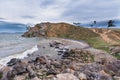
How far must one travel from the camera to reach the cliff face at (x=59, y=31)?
140125 millimetres

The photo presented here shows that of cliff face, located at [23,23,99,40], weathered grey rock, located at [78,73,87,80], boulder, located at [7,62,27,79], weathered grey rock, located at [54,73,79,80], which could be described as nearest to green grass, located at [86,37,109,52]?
cliff face, located at [23,23,99,40]

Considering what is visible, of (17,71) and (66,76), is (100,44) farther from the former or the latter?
(66,76)

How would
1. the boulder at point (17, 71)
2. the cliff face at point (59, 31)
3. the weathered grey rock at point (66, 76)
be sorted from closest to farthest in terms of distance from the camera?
1. the weathered grey rock at point (66, 76)
2. the boulder at point (17, 71)
3. the cliff face at point (59, 31)

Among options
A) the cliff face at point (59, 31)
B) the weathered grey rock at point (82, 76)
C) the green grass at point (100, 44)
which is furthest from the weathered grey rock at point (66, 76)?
the cliff face at point (59, 31)

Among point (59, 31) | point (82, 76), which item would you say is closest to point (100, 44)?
point (59, 31)

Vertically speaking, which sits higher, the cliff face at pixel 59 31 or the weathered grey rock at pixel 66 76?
the weathered grey rock at pixel 66 76

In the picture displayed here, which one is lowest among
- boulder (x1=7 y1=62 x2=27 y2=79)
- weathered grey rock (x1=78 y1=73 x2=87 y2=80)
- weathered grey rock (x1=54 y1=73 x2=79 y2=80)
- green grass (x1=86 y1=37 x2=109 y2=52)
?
green grass (x1=86 y1=37 x2=109 y2=52)

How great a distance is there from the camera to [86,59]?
47344 millimetres

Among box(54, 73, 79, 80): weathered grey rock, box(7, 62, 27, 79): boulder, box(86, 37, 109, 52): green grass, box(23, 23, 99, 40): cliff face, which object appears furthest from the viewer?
box(23, 23, 99, 40): cliff face

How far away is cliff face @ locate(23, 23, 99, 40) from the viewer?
140125 millimetres

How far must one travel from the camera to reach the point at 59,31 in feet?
482

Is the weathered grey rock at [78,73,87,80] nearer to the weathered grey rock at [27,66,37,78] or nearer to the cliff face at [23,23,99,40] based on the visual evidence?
the weathered grey rock at [27,66,37,78]

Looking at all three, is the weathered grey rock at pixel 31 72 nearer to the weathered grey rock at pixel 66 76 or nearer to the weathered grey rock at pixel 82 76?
the weathered grey rock at pixel 66 76

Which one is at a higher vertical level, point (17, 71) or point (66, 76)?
point (17, 71)
